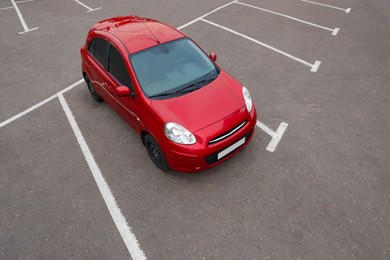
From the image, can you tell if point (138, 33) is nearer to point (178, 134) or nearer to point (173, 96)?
point (173, 96)

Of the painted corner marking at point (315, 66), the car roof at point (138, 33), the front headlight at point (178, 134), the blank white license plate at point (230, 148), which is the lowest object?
the blank white license plate at point (230, 148)

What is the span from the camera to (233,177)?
3.99m

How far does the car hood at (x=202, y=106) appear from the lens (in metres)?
3.59

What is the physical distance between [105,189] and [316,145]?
11.2 ft

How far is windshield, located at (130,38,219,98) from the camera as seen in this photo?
391 centimetres

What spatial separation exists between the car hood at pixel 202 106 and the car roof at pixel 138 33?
1092mm

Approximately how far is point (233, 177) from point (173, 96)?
1488mm

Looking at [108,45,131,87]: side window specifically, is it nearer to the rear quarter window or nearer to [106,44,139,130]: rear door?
[106,44,139,130]: rear door

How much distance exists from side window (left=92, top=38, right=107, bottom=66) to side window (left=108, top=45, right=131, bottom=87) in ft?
1.05

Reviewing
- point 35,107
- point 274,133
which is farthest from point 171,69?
point 35,107

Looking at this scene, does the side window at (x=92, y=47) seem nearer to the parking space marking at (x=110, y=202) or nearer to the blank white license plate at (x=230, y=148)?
the parking space marking at (x=110, y=202)

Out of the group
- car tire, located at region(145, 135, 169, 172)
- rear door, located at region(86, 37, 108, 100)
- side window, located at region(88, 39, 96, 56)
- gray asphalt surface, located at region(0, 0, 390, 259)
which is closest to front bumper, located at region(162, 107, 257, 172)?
car tire, located at region(145, 135, 169, 172)

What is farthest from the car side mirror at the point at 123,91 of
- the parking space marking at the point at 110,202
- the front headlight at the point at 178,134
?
the parking space marking at the point at 110,202

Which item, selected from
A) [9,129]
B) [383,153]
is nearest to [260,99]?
[383,153]
